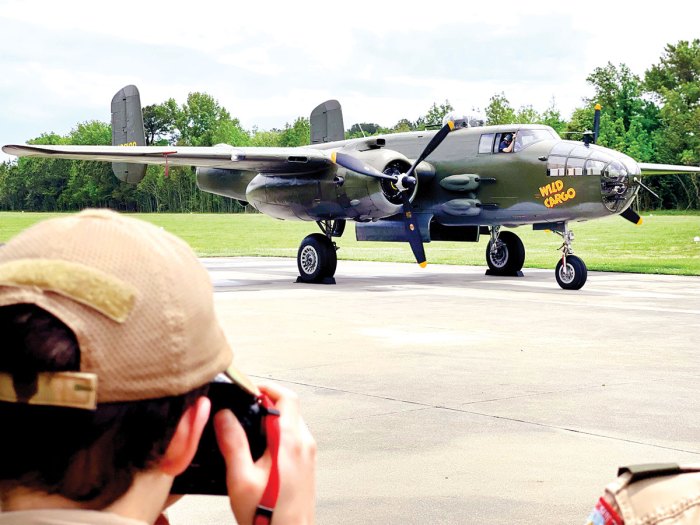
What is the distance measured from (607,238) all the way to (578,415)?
140 ft

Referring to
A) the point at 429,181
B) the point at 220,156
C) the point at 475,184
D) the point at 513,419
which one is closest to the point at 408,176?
the point at 429,181

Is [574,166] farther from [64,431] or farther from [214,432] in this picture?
[64,431]

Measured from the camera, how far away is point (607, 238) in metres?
48.7

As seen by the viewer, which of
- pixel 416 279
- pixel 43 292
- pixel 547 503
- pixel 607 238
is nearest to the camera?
pixel 43 292

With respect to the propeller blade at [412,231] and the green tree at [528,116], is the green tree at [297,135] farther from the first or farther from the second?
the propeller blade at [412,231]

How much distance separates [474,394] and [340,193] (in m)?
12.2

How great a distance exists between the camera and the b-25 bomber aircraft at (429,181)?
18.8m

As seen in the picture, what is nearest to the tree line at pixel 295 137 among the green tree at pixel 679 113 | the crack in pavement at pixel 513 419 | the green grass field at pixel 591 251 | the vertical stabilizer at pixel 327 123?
the green tree at pixel 679 113

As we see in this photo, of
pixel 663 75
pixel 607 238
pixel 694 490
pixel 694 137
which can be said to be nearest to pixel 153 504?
pixel 694 490

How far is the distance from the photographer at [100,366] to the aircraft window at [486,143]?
19146 millimetres

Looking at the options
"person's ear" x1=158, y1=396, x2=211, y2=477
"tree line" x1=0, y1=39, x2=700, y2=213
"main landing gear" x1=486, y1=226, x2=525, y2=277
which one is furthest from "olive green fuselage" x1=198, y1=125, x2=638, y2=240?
"tree line" x1=0, y1=39, x2=700, y2=213

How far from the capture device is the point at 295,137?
126m

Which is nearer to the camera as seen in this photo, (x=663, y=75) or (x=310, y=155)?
(x=310, y=155)

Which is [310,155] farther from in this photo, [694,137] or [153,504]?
[694,137]
